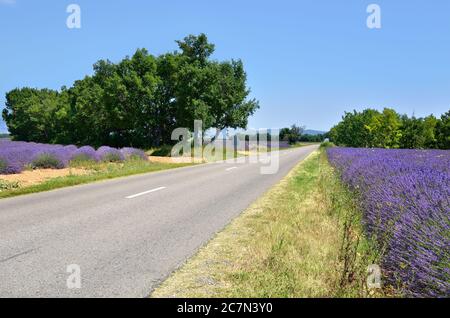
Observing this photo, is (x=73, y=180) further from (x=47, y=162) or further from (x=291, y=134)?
(x=291, y=134)

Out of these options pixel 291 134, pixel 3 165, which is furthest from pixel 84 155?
pixel 291 134

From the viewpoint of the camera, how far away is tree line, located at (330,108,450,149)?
48312 mm

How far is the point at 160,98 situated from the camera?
3797 cm

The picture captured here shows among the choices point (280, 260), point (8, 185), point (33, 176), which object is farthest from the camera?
point (33, 176)

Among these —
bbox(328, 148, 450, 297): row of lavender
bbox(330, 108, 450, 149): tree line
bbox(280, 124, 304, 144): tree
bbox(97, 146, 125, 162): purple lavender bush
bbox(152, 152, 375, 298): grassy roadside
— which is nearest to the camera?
bbox(328, 148, 450, 297): row of lavender

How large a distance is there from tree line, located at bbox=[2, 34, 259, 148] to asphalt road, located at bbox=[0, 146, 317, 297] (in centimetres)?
2539

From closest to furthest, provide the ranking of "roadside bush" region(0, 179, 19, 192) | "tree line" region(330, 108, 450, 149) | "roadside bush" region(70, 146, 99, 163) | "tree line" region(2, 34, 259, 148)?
"roadside bush" region(0, 179, 19, 192), "roadside bush" region(70, 146, 99, 163), "tree line" region(2, 34, 259, 148), "tree line" region(330, 108, 450, 149)

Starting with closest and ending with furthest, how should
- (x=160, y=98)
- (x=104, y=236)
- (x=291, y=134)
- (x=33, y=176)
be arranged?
(x=104, y=236) < (x=33, y=176) < (x=160, y=98) < (x=291, y=134)

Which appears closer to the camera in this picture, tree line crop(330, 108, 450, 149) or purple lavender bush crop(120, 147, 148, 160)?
purple lavender bush crop(120, 147, 148, 160)

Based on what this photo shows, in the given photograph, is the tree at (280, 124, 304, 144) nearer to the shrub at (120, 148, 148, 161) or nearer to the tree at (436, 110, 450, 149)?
the tree at (436, 110, 450, 149)

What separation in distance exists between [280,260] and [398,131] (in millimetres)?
51419

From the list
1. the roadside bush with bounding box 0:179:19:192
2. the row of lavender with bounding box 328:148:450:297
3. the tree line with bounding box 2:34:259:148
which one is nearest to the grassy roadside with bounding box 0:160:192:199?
the roadside bush with bounding box 0:179:19:192

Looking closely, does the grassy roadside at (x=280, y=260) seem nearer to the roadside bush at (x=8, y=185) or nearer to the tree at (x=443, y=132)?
the roadside bush at (x=8, y=185)
